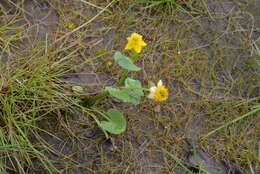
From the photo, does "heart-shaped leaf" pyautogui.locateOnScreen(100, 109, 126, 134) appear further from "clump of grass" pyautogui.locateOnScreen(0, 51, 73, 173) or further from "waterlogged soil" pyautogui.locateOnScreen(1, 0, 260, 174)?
"clump of grass" pyautogui.locateOnScreen(0, 51, 73, 173)

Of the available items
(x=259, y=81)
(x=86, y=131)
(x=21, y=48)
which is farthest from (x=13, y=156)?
(x=259, y=81)

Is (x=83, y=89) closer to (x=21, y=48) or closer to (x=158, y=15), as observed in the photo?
(x=21, y=48)

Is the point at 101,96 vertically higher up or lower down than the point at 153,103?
higher up

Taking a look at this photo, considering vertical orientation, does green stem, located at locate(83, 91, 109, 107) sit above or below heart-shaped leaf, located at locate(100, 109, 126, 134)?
above

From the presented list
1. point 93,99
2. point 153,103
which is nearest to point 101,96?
point 93,99

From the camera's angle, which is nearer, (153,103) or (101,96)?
(101,96)

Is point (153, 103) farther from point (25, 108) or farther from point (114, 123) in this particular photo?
point (25, 108)

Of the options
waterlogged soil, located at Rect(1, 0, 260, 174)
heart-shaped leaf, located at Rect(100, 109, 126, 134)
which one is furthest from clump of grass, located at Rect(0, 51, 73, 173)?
heart-shaped leaf, located at Rect(100, 109, 126, 134)
